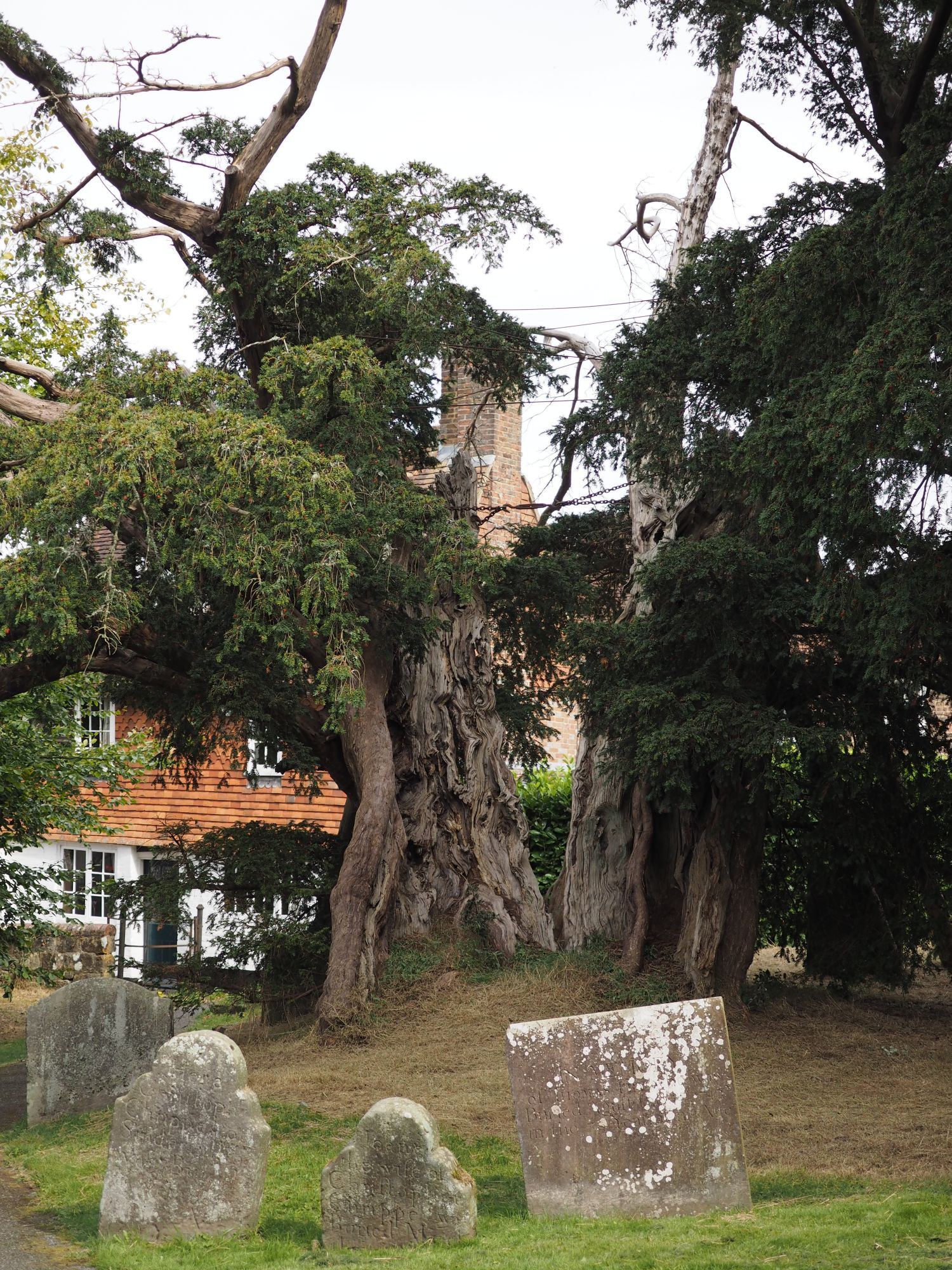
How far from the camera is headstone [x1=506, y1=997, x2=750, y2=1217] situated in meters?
7.27

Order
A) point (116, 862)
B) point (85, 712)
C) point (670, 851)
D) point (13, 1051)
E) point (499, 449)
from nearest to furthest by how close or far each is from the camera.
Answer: point (670, 851), point (13, 1051), point (85, 712), point (116, 862), point (499, 449)

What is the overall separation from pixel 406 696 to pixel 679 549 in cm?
458

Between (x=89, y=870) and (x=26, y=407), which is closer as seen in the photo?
(x=26, y=407)

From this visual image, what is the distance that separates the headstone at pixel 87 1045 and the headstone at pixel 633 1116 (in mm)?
5344

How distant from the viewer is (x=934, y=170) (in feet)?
35.1

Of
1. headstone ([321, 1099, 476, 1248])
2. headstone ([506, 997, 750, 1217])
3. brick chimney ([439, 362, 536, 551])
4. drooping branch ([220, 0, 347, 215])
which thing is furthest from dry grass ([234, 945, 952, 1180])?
brick chimney ([439, 362, 536, 551])

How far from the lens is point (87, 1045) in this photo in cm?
1155

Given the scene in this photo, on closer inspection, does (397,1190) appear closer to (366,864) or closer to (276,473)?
(276,473)

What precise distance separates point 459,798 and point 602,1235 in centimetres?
983

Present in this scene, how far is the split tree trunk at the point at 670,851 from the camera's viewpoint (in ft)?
51.0

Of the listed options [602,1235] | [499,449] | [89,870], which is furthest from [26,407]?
[89,870]

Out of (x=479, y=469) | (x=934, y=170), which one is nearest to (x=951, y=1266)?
(x=934, y=170)

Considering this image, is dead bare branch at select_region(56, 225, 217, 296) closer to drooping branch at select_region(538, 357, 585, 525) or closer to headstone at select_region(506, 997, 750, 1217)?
drooping branch at select_region(538, 357, 585, 525)

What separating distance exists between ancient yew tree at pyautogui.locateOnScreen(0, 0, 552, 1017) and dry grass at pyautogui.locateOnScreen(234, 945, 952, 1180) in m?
0.87
